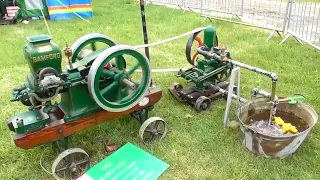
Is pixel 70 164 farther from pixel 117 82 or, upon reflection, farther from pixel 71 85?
pixel 117 82

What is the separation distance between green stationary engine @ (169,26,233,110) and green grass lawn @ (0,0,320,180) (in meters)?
0.12

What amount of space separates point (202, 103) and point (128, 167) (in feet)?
3.80

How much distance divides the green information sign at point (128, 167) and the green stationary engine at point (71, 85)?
0.48m

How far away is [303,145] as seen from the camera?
2.97 meters

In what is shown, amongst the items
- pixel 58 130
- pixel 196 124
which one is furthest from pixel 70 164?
pixel 196 124

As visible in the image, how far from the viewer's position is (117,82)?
2.86 metres

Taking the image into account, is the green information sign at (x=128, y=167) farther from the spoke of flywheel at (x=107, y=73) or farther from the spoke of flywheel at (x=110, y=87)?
the spoke of flywheel at (x=107, y=73)

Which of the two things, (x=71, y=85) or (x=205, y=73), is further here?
(x=205, y=73)

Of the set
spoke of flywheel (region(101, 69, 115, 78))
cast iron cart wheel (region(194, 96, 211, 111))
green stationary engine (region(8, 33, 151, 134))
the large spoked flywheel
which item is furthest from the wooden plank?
cast iron cart wheel (region(194, 96, 211, 111))

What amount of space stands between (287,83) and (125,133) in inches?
88.7

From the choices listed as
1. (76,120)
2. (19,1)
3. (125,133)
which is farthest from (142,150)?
(19,1)

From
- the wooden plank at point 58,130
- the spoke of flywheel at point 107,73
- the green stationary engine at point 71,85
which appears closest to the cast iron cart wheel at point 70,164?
the wooden plank at point 58,130

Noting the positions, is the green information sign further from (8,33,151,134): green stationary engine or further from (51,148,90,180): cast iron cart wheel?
(8,33,151,134): green stationary engine

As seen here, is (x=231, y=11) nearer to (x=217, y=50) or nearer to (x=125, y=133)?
(x=217, y=50)
